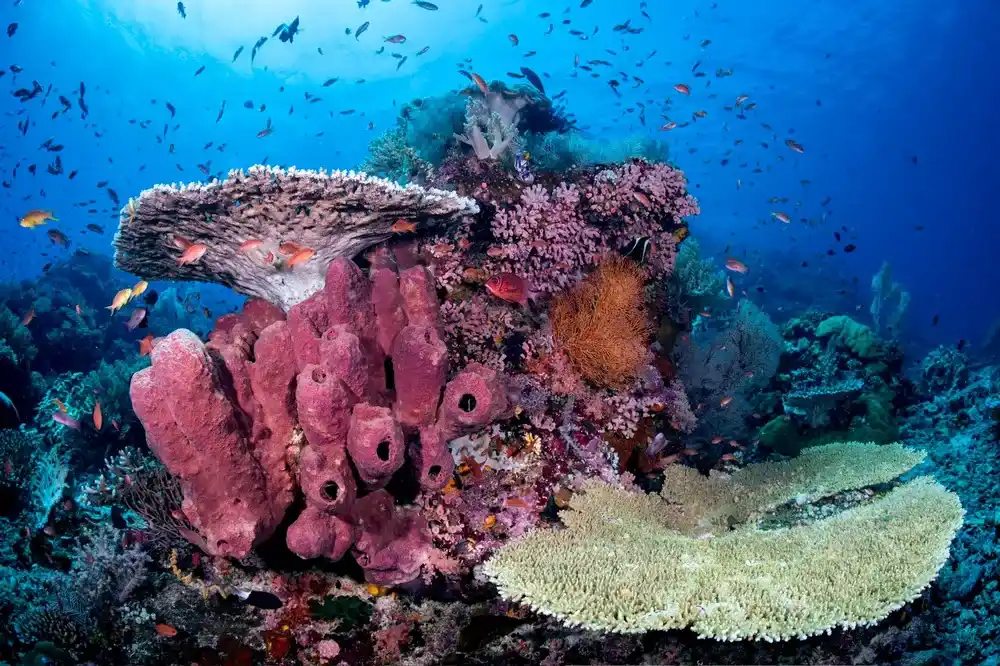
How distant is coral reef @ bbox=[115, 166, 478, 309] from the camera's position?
11.1ft

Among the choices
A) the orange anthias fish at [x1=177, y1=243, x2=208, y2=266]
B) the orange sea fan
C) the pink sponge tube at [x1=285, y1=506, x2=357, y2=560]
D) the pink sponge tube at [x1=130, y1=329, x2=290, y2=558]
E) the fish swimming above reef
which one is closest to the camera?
the pink sponge tube at [x1=130, y1=329, x2=290, y2=558]

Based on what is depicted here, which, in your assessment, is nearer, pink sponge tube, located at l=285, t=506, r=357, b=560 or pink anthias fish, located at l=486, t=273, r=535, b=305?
pink sponge tube, located at l=285, t=506, r=357, b=560

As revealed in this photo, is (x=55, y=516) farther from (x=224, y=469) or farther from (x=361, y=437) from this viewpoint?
(x=361, y=437)

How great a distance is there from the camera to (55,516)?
5.67 m

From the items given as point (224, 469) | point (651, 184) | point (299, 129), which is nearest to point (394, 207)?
point (224, 469)

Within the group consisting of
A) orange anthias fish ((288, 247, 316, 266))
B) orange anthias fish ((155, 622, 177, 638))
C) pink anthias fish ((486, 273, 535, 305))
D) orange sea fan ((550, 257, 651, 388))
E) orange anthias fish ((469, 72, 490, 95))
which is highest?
orange anthias fish ((469, 72, 490, 95))

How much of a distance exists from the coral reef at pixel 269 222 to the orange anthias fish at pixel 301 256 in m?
0.03

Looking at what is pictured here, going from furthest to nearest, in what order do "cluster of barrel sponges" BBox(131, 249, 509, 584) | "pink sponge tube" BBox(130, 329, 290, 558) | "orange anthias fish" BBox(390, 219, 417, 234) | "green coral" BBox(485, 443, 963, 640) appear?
1. "orange anthias fish" BBox(390, 219, 417, 234)
2. "cluster of barrel sponges" BBox(131, 249, 509, 584)
3. "pink sponge tube" BBox(130, 329, 290, 558)
4. "green coral" BBox(485, 443, 963, 640)

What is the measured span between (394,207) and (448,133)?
521 centimetres

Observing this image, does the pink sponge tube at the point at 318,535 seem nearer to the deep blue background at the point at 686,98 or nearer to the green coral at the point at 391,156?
the green coral at the point at 391,156

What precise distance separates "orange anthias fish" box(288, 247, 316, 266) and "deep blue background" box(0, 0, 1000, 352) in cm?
3259

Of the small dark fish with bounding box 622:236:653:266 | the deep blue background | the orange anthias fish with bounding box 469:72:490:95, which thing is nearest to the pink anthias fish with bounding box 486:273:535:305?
the small dark fish with bounding box 622:236:653:266

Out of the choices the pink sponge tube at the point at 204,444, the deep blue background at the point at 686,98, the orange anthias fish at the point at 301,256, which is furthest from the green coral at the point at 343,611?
Result: the deep blue background at the point at 686,98

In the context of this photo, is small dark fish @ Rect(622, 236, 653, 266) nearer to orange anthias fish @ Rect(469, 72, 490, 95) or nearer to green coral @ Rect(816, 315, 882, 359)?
orange anthias fish @ Rect(469, 72, 490, 95)
